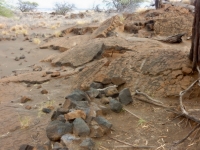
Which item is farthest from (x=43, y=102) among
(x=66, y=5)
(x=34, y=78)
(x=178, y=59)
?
(x=66, y=5)

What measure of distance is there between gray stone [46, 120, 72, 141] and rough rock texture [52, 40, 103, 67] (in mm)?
3706

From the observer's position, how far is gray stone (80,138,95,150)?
287 centimetres

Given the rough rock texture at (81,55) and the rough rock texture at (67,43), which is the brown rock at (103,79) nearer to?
the rough rock texture at (81,55)

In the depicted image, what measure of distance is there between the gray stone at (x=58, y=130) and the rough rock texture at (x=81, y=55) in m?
3.71

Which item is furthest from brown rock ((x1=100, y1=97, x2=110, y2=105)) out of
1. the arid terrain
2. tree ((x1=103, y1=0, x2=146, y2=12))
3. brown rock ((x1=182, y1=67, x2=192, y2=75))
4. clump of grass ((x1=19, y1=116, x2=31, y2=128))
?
tree ((x1=103, y1=0, x2=146, y2=12))

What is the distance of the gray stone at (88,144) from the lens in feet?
9.41

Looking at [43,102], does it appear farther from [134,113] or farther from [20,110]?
[134,113]

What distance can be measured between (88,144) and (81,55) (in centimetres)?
468

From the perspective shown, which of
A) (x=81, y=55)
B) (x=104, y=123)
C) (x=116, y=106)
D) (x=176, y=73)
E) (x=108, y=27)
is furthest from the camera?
(x=108, y=27)

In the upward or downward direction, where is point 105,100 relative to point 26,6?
upward

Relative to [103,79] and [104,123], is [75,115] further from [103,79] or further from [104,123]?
[103,79]

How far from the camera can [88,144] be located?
2.90 m

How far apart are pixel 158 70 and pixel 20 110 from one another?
8.06ft

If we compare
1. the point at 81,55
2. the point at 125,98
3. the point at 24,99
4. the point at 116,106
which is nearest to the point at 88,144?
the point at 116,106
